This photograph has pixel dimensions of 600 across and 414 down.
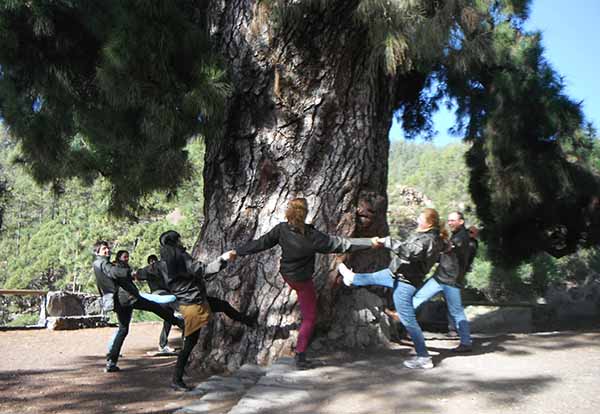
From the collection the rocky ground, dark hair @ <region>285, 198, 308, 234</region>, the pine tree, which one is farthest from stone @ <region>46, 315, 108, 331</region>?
dark hair @ <region>285, 198, 308, 234</region>

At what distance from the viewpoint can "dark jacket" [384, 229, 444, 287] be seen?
13.0ft

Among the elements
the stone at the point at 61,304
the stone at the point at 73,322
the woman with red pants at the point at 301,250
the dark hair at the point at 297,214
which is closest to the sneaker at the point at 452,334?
the woman with red pants at the point at 301,250

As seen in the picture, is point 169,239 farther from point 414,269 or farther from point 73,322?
point 73,322

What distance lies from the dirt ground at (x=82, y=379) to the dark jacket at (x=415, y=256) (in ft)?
6.12

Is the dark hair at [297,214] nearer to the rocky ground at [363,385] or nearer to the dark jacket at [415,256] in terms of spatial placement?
the dark jacket at [415,256]

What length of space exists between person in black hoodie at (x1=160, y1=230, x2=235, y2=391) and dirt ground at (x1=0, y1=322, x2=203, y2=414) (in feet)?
0.91

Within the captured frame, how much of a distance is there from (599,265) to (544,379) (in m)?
15.5

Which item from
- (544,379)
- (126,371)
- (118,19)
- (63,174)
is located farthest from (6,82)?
(544,379)

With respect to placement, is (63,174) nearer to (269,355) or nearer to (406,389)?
(269,355)

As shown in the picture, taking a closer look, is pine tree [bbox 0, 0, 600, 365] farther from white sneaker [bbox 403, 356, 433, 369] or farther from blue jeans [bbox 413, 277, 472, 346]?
white sneaker [bbox 403, 356, 433, 369]

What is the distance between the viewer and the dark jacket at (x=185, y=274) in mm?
4000

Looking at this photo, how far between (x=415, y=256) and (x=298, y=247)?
0.90 m

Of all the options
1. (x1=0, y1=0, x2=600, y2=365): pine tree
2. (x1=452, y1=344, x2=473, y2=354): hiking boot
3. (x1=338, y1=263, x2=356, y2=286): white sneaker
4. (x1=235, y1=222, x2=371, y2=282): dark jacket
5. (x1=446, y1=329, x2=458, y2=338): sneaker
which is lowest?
(x1=452, y1=344, x2=473, y2=354): hiking boot

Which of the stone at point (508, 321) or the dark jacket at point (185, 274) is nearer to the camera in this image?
the dark jacket at point (185, 274)
